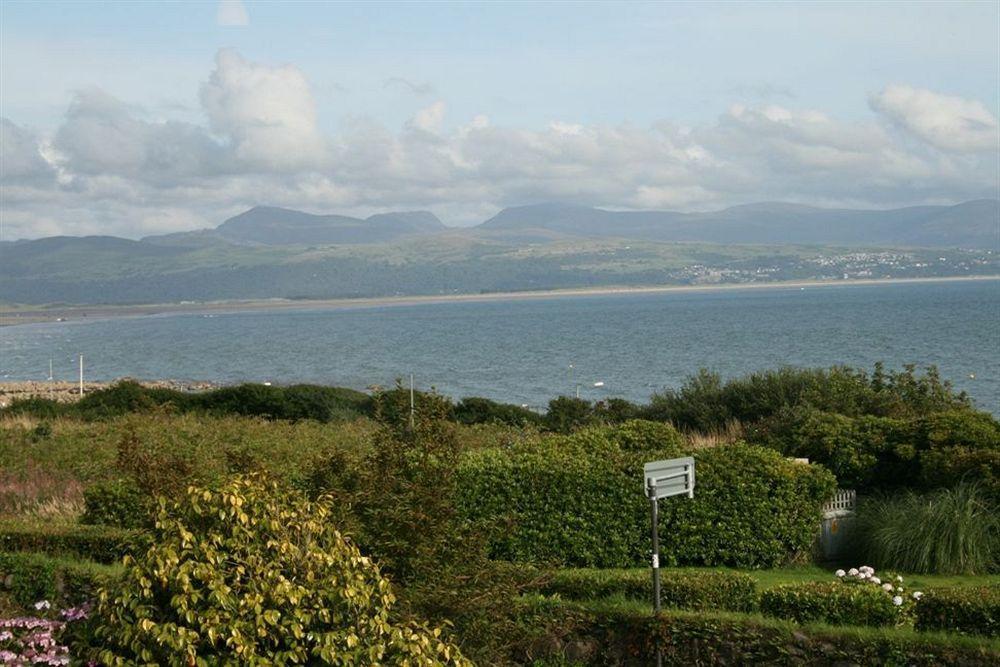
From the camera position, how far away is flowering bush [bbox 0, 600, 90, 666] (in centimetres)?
923

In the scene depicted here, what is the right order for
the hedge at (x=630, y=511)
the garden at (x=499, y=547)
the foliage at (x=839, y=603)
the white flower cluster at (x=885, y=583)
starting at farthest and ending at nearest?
the hedge at (x=630, y=511), the white flower cluster at (x=885, y=583), the foliage at (x=839, y=603), the garden at (x=499, y=547)

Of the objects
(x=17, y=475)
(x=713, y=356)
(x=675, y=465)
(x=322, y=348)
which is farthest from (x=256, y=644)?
(x=322, y=348)

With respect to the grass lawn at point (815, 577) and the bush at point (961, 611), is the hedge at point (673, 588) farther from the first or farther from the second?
the bush at point (961, 611)

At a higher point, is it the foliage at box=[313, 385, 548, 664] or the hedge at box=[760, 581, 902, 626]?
the foliage at box=[313, 385, 548, 664]

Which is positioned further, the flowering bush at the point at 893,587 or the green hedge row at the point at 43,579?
the green hedge row at the point at 43,579

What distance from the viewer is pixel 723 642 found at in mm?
10227

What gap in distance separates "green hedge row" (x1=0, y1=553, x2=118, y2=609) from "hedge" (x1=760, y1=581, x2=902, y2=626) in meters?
6.44

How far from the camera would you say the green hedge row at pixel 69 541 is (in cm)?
1288

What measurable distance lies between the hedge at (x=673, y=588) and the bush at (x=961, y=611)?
4.97 ft

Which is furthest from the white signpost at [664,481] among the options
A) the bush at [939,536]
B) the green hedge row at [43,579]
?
the green hedge row at [43,579]

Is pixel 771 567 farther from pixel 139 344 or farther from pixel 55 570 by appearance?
pixel 139 344

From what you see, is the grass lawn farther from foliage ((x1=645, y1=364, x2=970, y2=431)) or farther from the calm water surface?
the calm water surface

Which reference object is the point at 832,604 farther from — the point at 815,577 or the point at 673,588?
the point at 815,577

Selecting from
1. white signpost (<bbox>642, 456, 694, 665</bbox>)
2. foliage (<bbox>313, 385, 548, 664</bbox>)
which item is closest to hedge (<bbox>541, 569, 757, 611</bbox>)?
white signpost (<bbox>642, 456, 694, 665</bbox>)
